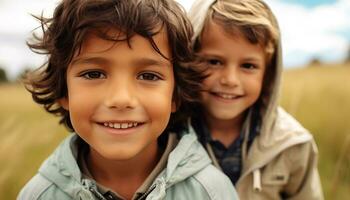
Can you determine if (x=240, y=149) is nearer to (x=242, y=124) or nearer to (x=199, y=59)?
(x=242, y=124)

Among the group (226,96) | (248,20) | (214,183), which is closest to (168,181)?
(214,183)

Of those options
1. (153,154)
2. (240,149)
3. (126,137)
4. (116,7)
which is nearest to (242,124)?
(240,149)

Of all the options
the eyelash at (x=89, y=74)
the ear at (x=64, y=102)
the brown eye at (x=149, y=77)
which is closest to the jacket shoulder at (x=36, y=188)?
the ear at (x=64, y=102)

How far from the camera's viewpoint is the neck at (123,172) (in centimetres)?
249

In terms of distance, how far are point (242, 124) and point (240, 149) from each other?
6.0 inches

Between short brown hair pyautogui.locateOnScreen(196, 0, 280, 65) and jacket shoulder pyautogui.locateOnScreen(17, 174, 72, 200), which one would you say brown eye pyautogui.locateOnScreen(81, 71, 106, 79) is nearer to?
jacket shoulder pyautogui.locateOnScreen(17, 174, 72, 200)

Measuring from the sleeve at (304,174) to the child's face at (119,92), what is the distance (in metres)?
0.97

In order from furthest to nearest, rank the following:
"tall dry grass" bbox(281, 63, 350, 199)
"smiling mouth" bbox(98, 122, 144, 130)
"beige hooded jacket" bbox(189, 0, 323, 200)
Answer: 1. "tall dry grass" bbox(281, 63, 350, 199)
2. "beige hooded jacket" bbox(189, 0, 323, 200)
3. "smiling mouth" bbox(98, 122, 144, 130)

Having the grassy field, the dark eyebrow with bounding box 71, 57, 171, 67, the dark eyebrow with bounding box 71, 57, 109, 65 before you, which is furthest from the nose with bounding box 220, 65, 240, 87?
the grassy field

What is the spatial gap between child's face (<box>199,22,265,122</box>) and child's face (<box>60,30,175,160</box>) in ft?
1.48

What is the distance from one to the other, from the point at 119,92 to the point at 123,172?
0.56 metres

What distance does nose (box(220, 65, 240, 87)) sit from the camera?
2668mm

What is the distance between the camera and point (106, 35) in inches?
82.8

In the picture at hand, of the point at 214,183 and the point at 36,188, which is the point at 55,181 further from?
the point at 214,183
